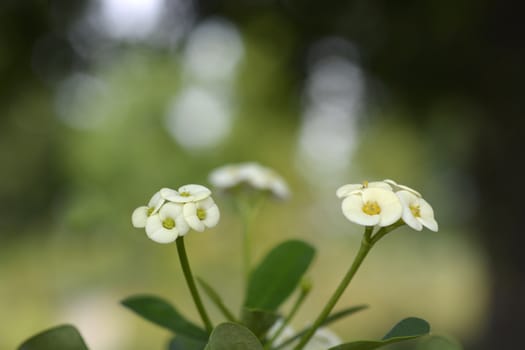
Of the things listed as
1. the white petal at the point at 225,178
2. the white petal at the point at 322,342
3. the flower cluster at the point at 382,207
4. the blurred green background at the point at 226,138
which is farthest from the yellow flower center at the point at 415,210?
the blurred green background at the point at 226,138

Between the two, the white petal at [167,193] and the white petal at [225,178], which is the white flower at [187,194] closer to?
the white petal at [167,193]

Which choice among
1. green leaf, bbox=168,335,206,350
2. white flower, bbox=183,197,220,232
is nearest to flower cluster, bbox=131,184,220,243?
white flower, bbox=183,197,220,232

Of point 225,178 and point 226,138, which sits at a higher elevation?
point 225,178

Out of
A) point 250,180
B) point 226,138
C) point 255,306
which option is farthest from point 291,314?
point 226,138

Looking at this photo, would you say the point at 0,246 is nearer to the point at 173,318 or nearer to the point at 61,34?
the point at 61,34

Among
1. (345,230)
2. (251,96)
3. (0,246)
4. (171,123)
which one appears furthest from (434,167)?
(0,246)

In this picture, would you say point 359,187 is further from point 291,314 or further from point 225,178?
point 225,178
